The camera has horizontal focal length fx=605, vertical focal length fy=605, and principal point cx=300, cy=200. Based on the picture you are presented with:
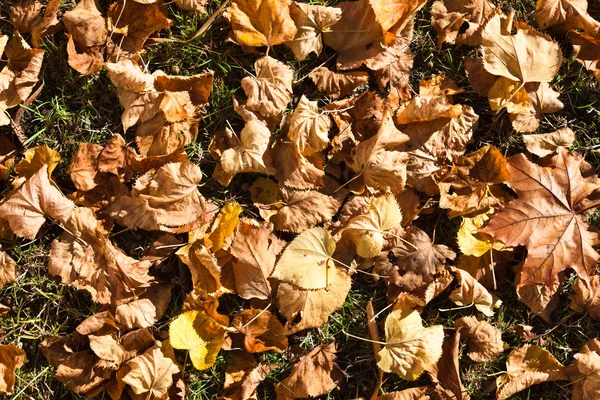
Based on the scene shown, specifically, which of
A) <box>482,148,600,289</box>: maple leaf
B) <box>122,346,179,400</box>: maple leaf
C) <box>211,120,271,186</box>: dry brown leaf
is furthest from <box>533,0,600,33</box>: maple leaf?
<box>122,346,179,400</box>: maple leaf

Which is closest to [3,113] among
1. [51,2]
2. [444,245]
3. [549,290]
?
[51,2]

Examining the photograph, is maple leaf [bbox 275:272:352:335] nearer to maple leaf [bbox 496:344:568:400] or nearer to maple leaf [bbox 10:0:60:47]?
maple leaf [bbox 496:344:568:400]

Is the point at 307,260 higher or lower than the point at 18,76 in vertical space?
lower

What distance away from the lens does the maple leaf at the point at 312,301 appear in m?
2.38

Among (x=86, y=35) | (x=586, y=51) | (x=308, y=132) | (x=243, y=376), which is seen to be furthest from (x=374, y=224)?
(x=86, y=35)

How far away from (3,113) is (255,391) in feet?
4.95

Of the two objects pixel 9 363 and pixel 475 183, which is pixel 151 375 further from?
pixel 475 183

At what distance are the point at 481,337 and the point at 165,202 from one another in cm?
142

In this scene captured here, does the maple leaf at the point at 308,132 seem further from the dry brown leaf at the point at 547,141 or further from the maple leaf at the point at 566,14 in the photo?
the maple leaf at the point at 566,14

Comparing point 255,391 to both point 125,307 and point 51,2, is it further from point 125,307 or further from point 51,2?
point 51,2

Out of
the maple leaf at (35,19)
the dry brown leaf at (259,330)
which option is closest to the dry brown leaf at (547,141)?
the dry brown leaf at (259,330)

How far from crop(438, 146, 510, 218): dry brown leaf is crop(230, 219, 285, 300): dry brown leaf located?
29.1 inches

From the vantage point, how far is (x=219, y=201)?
2521 millimetres

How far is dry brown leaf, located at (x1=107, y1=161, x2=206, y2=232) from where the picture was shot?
2.38 meters
